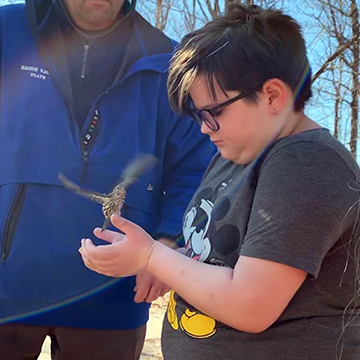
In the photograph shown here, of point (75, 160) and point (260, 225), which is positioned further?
point (75, 160)

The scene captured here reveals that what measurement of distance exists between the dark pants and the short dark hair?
3.81ft

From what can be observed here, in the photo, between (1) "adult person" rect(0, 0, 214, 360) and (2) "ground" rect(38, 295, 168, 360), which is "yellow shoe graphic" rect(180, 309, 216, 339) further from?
(2) "ground" rect(38, 295, 168, 360)

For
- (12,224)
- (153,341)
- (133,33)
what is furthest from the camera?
(153,341)

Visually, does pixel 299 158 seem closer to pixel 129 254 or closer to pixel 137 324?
pixel 129 254

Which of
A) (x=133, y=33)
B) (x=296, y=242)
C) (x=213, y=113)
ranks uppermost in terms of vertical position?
(x=133, y=33)

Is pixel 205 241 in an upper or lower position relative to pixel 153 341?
upper

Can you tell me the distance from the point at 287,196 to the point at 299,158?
0.12 m

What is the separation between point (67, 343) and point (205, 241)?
0.96m

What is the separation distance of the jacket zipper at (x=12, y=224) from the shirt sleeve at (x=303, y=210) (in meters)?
1.08

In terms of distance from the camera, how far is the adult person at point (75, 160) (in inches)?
79.3

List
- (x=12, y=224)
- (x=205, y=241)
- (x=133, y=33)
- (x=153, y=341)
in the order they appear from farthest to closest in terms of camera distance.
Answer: (x=153, y=341), (x=133, y=33), (x=12, y=224), (x=205, y=241)

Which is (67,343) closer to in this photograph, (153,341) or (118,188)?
(118,188)

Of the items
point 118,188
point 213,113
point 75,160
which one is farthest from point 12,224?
point 213,113

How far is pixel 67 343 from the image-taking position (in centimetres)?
212
